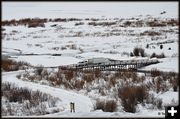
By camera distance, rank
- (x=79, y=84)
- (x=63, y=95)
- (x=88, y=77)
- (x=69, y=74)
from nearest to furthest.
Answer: (x=63, y=95) → (x=79, y=84) → (x=88, y=77) → (x=69, y=74)

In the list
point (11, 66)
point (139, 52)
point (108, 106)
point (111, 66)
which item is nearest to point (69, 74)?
point (111, 66)

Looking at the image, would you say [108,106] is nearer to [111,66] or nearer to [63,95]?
[63,95]

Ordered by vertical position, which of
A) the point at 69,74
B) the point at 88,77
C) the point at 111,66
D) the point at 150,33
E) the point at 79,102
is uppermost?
the point at 150,33

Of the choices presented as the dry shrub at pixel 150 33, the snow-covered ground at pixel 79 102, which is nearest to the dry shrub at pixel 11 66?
the snow-covered ground at pixel 79 102

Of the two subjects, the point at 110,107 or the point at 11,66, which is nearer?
the point at 110,107

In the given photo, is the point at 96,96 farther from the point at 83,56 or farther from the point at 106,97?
the point at 83,56

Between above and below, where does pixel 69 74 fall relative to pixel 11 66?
below

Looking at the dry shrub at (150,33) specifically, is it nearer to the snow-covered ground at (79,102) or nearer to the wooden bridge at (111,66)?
the wooden bridge at (111,66)

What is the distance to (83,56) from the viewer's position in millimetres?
27953

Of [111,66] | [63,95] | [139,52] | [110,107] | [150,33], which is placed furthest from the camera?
[150,33]

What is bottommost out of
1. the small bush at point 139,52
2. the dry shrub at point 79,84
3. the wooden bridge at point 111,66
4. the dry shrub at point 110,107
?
the dry shrub at point 110,107

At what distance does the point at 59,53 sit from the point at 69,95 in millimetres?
15060

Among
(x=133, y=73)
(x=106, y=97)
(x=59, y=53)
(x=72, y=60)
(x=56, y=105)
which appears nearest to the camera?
(x=56, y=105)

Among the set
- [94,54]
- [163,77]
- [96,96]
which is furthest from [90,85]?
[94,54]
